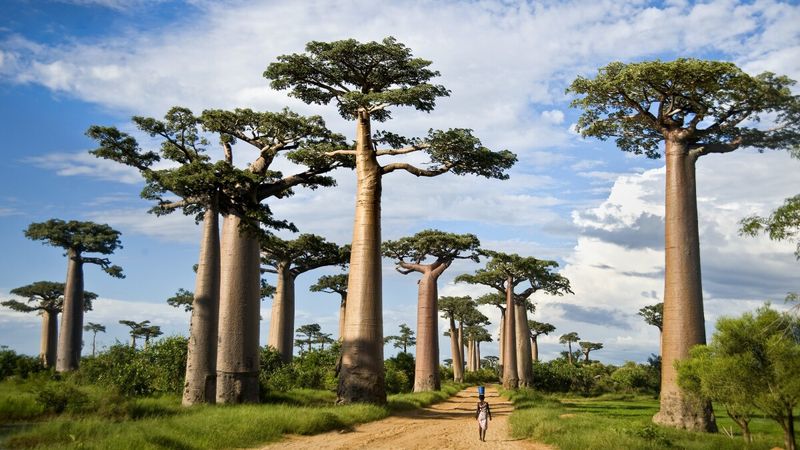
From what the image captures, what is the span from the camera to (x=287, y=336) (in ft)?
106

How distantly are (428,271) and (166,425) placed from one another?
70.0 feet

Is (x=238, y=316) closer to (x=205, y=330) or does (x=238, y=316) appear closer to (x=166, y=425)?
(x=205, y=330)

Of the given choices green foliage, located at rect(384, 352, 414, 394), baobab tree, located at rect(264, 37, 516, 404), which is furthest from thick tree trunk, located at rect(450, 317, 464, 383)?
baobab tree, located at rect(264, 37, 516, 404)

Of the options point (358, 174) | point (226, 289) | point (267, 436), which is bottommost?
point (267, 436)

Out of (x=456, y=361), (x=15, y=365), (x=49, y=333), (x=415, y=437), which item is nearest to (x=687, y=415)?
(x=415, y=437)

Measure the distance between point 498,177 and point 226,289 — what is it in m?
9.41

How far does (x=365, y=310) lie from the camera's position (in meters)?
19.1

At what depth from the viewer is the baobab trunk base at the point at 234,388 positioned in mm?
17594

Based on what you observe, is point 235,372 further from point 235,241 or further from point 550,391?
point 550,391

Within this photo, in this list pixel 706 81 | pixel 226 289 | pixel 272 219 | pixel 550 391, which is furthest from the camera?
pixel 550 391


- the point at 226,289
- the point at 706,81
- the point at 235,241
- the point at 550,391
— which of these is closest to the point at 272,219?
the point at 235,241

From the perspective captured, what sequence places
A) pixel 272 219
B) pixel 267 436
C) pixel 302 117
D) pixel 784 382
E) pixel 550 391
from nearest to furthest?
pixel 784 382 < pixel 267 436 < pixel 272 219 < pixel 302 117 < pixel 550 391

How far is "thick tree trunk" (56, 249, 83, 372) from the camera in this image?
3275cm

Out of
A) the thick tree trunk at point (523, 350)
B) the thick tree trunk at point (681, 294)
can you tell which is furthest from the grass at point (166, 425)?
the thick tree trunk at point (523, 350)
